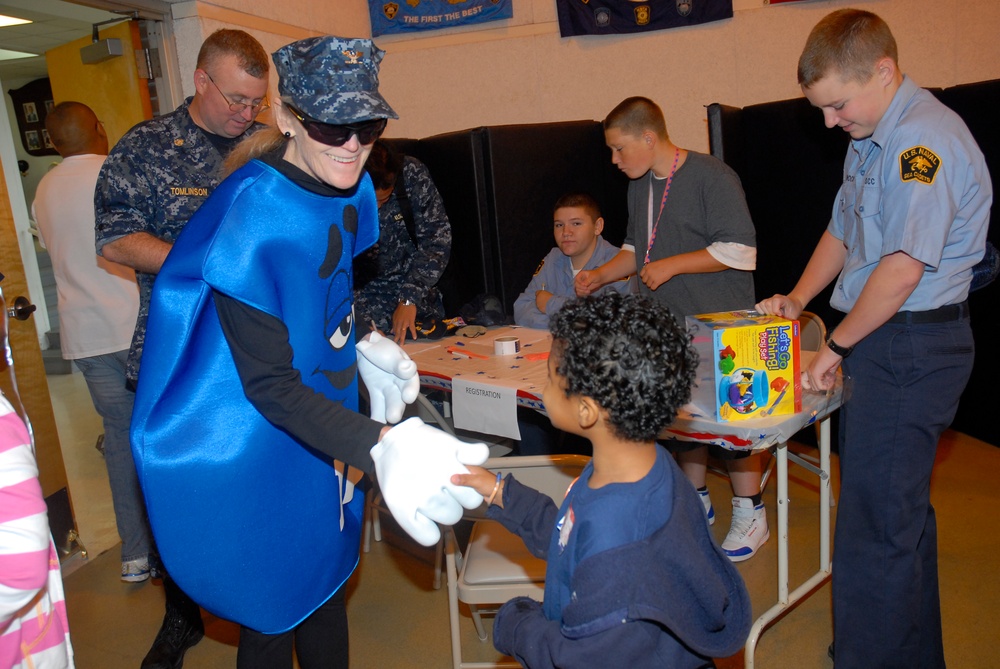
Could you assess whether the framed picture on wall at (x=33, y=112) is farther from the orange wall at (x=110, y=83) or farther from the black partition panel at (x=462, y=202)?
the black partition panel at (x=462, y=202)

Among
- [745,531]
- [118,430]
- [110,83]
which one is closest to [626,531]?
[745,531]

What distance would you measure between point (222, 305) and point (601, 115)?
412cm

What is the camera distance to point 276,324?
4.76 ft

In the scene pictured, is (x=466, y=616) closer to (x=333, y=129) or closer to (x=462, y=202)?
(x=333, y=129)

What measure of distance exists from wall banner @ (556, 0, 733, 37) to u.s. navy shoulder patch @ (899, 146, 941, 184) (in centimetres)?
337

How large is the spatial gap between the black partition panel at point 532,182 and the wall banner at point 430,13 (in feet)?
4.24

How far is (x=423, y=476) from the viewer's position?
4.40 feet

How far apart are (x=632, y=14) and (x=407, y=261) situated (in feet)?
8.38

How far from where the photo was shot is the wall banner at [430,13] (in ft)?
16.8

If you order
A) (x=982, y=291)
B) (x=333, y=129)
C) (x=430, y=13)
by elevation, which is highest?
(x=430, y=13)

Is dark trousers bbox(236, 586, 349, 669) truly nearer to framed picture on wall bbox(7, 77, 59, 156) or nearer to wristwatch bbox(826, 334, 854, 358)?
wristwatch bbox(826, 334, 854, 358)

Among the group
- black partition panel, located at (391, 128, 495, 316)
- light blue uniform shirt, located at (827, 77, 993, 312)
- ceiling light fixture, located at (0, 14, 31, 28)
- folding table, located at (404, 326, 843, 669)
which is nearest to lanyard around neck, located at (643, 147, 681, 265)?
folding table, located at (404, 326, 843, 669)

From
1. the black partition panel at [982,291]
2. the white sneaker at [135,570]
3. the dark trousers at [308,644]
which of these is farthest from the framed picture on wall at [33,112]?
the black partition panel at [982,291]

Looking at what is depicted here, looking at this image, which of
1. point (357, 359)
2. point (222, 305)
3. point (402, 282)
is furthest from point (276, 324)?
point (402, 282)
